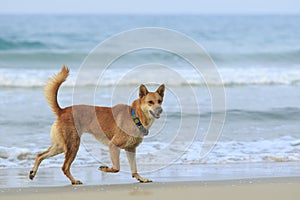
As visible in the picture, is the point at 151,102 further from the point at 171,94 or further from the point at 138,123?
the point at 171,94

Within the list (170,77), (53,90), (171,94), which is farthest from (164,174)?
(170,77)

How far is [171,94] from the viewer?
12.1 m

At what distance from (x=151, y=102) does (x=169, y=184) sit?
Answer: 0.82 m

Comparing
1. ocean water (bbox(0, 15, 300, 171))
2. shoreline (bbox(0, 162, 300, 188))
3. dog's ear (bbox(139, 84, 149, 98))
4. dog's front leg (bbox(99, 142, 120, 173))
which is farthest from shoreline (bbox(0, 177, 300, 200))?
Result: ocean water (bbox(0, 15, 300, 171))

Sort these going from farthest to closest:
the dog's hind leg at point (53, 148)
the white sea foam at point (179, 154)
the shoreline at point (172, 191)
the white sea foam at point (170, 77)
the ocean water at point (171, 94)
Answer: the white sea foam at point (170, 77) < the ocean water at point (171, 94) < the white sea foam at point (179, 154) < the dog's hind leg at point (53, 148) < the shoreline at point (172, 191)

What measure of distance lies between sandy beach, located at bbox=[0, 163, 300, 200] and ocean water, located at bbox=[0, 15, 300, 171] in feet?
1.53

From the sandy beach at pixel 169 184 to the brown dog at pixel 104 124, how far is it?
0.82 ft

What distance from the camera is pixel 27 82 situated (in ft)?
46.9

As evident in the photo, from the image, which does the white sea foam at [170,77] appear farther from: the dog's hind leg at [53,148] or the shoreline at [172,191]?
the shoreline at [172,191]

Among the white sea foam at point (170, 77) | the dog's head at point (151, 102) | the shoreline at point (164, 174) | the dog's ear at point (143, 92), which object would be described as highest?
the white sea foam at point (170, 77)

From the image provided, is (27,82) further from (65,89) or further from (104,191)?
(104,191)

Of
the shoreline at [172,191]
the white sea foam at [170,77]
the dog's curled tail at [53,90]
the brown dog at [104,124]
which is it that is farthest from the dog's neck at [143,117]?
the white sea foam at [170,77]

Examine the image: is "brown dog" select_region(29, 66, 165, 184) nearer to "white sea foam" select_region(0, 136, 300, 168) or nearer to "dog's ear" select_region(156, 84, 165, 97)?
"dog's ear" select_region(156, 84, 165, 97)

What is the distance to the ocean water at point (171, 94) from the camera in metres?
7.66
